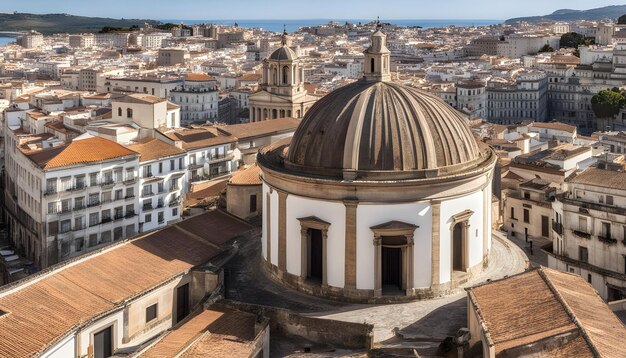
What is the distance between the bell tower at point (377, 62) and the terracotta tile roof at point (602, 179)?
1320cm

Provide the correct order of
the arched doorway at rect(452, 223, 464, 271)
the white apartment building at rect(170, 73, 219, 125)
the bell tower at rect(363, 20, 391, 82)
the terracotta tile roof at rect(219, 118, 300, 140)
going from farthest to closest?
the white apartment building at rect(170, 73, 219, 125) < the terracotta tile roof at rect(219, 118, 300, 140) < the bell tower at rect(363, 20, 391, 82) < the arched doorway at rect(452, 223, 464, 271)

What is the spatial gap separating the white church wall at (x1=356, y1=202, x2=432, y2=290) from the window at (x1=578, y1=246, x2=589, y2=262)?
13.9m

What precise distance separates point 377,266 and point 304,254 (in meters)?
3.31

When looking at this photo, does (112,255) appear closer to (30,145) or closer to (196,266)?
(196,266)

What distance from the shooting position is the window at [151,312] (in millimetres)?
33438

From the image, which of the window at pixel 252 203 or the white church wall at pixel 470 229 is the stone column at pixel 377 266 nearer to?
the white church wall at pixel 470 229

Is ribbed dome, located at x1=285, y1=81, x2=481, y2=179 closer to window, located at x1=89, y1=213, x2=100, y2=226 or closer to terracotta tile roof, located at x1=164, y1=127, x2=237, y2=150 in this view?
window, located at x1=89, y1=213, x2=100, y2=226

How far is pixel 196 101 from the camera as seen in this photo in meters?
130

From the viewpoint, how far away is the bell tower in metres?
36.5

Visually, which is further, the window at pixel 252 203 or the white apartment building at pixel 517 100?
the white apartment building at pixel 517 100

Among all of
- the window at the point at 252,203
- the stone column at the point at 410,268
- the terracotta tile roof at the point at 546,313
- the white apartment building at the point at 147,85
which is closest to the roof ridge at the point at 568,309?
the terracotta tile roof at the point at 546,313

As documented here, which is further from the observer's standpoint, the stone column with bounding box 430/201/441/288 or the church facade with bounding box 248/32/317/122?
the church facade with bounding box 248/32/317/122

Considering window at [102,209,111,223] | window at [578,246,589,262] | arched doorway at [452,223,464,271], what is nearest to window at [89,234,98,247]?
window at [102,209,111,223]

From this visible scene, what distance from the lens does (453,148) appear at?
3356cm
